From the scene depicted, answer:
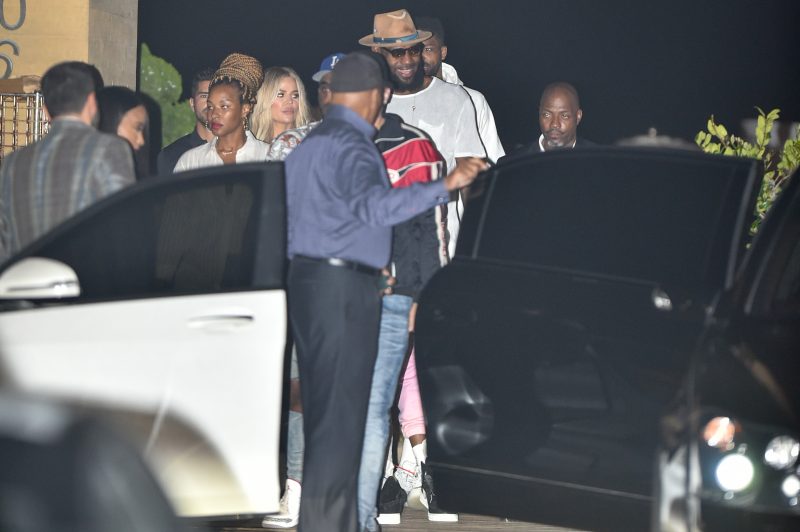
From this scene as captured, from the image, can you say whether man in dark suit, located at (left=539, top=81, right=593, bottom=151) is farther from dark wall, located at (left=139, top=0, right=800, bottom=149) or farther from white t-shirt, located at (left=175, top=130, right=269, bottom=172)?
dark wall, located at (left=139, top=0, right=800, bottom=149)

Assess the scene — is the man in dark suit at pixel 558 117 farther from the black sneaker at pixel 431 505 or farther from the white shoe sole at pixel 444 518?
the white shoe sole at pixel 444 518

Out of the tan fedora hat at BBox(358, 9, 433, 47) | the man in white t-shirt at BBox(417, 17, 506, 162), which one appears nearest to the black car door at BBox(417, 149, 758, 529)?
the tan fedora hat at BBox(358, 9, 433, 47)

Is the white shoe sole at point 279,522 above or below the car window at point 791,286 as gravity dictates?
below

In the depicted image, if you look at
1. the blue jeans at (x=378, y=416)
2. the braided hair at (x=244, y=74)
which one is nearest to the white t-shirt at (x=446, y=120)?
the braided hair at (x=244, y=74)

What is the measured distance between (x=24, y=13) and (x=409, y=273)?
573cm

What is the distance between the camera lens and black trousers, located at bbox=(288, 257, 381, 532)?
18.1 ft

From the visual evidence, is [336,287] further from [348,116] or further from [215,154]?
[215,154]

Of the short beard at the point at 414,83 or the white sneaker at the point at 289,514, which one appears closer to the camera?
the white sneaker at the point at 289,514

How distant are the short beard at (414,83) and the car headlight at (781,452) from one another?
3.61m

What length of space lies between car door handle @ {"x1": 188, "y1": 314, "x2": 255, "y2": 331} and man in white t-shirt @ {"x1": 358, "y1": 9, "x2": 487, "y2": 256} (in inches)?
92.2

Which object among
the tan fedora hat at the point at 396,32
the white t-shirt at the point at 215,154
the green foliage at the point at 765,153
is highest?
the tan fedora hat at the point at 396,32

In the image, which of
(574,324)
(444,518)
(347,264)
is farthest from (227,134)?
(574,324)

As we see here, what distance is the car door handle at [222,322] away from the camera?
505 centimetres

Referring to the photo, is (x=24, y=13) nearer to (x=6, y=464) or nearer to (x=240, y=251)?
(x=240, y=251)
